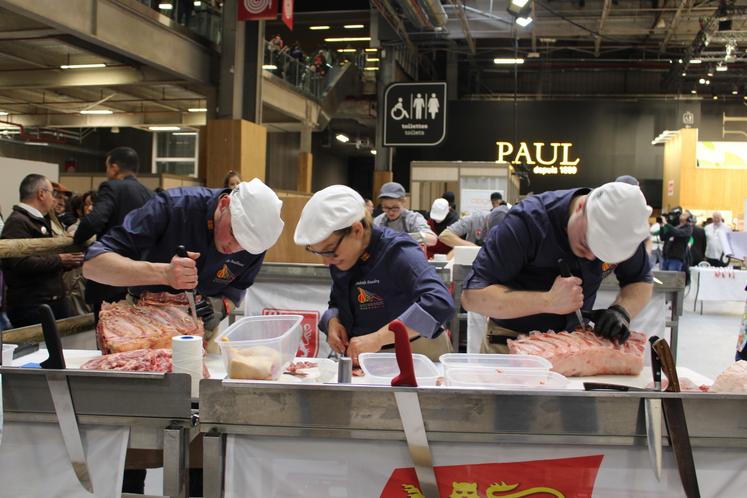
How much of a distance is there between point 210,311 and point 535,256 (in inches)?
52.6

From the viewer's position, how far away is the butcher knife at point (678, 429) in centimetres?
155

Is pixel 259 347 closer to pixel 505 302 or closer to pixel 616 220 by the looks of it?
pixel 505 302

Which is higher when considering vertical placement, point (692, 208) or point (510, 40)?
point (510, 40)

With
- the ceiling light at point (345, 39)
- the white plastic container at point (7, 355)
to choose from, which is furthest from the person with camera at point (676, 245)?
the ceiling light at point (345, 39)

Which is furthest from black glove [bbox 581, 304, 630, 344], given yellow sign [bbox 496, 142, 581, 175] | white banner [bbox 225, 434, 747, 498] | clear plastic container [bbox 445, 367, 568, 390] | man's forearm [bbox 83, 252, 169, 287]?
yellow sign [bbox 496, 142, 581, 175]

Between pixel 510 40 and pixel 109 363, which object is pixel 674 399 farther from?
pixel 510 40

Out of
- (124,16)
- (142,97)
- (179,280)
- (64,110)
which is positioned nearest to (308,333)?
(179,280)

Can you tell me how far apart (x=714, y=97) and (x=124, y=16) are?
69.7ft

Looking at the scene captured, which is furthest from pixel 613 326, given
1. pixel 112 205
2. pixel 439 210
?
pixel 439 210

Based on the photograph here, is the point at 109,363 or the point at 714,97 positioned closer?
the point at 109,363

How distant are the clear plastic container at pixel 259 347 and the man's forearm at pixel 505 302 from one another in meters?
0.77

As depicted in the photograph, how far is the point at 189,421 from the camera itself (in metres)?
1.66

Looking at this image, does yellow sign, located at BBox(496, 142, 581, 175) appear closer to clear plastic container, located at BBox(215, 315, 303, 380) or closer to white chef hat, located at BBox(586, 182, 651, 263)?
white chef hat, located at BBox(586, 182, 651, 263)

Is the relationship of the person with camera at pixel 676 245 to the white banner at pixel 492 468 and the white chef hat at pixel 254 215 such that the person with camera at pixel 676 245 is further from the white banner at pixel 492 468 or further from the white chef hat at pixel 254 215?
the white banner at pixel 492 468
